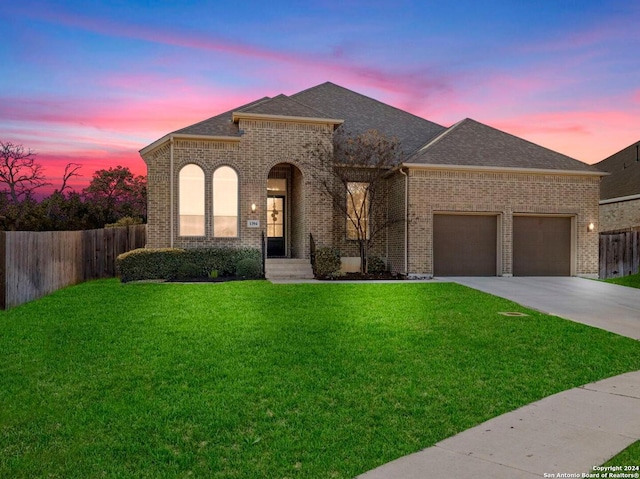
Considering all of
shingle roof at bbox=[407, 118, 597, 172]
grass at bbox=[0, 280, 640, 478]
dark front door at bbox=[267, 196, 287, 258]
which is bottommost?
grass at bbox=[0, 280, 640, 478]

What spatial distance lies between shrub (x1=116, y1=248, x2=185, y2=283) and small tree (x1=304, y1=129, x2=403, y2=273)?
559 cm

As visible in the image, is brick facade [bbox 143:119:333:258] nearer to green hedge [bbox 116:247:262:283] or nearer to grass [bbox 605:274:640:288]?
green hedge [bbox 116:247:262:283]

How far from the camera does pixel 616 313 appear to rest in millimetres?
10914

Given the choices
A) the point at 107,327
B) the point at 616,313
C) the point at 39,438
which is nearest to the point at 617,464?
the point at 39,438

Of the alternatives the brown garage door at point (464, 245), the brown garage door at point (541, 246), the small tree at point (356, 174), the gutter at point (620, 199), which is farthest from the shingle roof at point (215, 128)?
the gutter at point (620, 199)

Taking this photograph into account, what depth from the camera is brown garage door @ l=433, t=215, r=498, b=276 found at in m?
18.0

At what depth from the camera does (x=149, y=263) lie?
50.9 ft

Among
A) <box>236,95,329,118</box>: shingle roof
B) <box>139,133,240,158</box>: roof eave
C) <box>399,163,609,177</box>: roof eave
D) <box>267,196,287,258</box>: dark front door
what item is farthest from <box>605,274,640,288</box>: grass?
<box>139,133,240,158</box>: roof eave

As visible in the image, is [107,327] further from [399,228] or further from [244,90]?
[244,90]

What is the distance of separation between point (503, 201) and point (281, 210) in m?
8.37

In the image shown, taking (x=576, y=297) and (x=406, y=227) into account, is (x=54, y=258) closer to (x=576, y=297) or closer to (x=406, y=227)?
(x=406, y=227)

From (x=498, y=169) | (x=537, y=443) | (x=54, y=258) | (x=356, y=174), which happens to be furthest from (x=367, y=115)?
(x=537, y=443)

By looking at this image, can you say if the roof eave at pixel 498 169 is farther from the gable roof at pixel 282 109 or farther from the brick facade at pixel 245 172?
the gable roof at pixel 282 109

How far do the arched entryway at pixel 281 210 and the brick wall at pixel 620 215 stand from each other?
17773 millimetres
